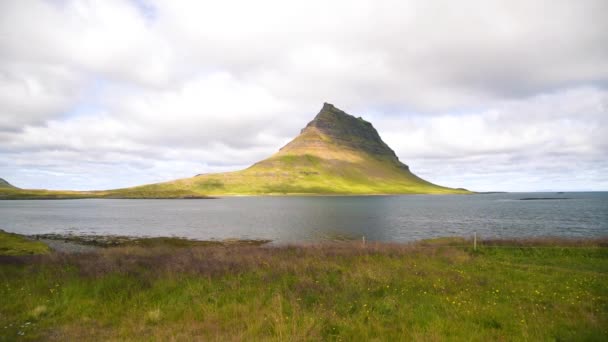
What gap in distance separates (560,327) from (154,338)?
12728mm

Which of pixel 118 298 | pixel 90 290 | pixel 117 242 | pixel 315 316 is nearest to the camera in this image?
pixel 315 316

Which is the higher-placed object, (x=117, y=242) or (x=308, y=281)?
(x=308, y=281)

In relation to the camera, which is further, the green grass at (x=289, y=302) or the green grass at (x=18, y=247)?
the green grass at (x=18, y=247)

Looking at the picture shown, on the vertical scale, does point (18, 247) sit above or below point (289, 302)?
below

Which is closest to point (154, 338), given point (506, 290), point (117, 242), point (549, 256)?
point (506, 290)

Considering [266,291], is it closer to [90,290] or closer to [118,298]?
[118,298]

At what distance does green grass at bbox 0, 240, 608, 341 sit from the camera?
33.4ft

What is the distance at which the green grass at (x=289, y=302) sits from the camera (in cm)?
1020

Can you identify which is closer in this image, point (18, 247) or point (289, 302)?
point (289, 302)

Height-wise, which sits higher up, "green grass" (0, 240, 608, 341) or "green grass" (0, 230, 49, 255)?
"green grass" (0, 240, 608, 341)

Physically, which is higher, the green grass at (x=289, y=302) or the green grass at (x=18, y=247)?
the green grass at (x=289, y=302)

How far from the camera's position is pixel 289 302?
12.9m

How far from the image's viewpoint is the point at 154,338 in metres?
9.59

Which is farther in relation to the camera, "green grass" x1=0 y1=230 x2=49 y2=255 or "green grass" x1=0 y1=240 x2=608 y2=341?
"green grass" x1=0 y1=230 x2=49 y2=255
